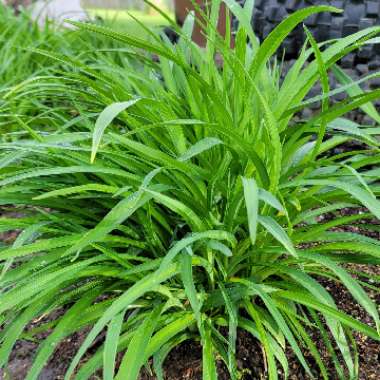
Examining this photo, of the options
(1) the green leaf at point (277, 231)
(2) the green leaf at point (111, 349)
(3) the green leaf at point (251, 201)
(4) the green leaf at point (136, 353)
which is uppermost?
(3) the green leaf at point (251, 201)

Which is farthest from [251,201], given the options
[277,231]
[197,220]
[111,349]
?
[111,349]

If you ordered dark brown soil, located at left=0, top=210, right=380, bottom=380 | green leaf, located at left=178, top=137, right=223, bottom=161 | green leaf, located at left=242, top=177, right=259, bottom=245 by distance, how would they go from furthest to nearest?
dark brown soil, located at left=0, top=210, right=380, bottom=380 → green leaf, located at left=178, top=137, right=223, bottom=161 → green leaf, located at left=242, top=177, right=259, bottom=245

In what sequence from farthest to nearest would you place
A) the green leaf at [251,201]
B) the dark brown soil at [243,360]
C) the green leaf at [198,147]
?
1. the dark brown soil at [243,360]
2. the green leaf at [198,147]
3. the green leaf at [251,201]

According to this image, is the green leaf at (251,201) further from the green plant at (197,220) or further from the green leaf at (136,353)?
the green leaf at (136,353)

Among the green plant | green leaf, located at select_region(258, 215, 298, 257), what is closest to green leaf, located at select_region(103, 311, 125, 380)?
the green plant

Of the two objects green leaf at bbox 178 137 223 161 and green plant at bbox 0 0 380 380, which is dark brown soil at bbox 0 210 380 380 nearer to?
green plant at bbox 0 0 380 380

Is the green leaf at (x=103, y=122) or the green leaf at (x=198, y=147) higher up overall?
the green leaf at (x=103, y=122)

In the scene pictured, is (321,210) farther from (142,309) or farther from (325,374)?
(142,309)

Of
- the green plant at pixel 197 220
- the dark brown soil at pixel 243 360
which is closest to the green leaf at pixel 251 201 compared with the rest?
the green plant at pixel 197 220

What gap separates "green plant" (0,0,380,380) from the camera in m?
0.93

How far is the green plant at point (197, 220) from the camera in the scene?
93 cm

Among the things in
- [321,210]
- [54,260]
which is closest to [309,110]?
[321,210]

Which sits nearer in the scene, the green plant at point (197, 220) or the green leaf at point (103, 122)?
the green leaf at point (103, 122)

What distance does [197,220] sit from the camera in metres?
1.00
